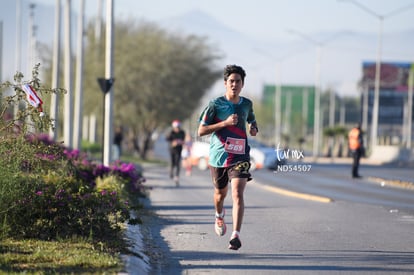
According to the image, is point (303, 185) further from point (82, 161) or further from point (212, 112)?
point (212, 112)

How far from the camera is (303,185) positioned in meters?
30.5

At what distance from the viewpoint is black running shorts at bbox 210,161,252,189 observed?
11.0 metres

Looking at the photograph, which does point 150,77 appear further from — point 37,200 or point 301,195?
point 37,200

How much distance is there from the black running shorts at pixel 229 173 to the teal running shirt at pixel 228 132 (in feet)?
0.18

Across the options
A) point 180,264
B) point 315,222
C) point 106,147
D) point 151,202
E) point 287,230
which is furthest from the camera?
point 106,147

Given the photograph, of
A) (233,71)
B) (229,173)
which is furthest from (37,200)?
(233,71)

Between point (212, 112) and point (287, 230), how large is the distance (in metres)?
3.67

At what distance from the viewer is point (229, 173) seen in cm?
1105

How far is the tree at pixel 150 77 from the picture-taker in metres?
59.5

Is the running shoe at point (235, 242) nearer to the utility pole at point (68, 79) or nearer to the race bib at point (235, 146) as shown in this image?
the race bib at point (235, 146)

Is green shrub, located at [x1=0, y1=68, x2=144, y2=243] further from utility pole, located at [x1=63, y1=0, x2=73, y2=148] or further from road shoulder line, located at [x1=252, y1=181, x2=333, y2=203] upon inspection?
utility pole, located at [x1=63, y1=0, x2=73, y2=148]

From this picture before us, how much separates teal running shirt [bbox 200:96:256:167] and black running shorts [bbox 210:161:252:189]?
0.18 feet

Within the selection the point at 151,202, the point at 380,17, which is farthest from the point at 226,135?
the point at 380,17

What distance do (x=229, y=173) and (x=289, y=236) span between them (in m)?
2.55
